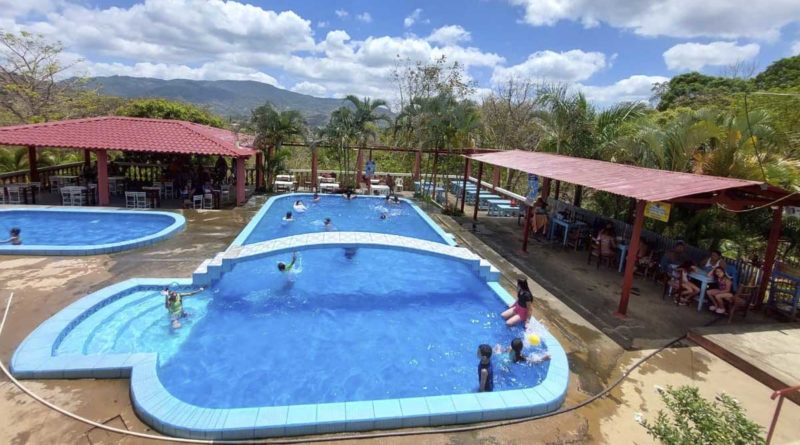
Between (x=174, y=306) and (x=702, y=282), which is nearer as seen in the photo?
(x=174, y=306)

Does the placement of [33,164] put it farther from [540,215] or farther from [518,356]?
[518,356]

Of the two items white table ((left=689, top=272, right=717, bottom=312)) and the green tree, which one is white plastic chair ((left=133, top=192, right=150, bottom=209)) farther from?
white table ((left=689, top=272, right=717, bottom=312))

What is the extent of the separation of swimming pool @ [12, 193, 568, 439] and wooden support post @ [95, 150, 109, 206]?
28.4 feet

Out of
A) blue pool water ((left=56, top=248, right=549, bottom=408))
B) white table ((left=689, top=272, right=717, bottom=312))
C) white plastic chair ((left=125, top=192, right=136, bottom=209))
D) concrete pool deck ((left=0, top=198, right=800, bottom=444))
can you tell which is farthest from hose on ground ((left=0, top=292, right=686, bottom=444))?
white plastic chair ((left=125, top=192, right=136, bottom=209))

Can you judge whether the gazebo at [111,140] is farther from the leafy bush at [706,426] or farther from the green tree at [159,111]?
the leafy bush at [706,426]

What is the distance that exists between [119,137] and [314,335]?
12920 mm

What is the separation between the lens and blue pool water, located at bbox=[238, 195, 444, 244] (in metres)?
14.9

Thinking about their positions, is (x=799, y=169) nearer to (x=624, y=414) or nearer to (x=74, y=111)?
(x=624, y=414)

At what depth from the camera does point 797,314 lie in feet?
28.4

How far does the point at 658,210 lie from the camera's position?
8070 mm

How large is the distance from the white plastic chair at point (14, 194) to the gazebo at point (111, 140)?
4.99ft

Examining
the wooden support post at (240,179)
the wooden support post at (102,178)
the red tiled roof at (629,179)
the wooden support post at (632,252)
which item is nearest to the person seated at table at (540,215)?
the red tiled roof at (629,179)

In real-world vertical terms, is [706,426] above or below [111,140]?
below

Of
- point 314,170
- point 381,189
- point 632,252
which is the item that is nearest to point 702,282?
→ point 632,252
